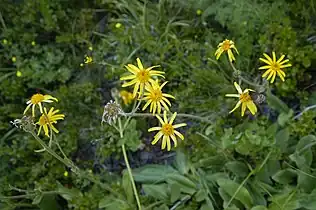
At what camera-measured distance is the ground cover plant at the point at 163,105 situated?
5.29ft

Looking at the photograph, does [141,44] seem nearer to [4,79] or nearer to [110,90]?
[110,90]

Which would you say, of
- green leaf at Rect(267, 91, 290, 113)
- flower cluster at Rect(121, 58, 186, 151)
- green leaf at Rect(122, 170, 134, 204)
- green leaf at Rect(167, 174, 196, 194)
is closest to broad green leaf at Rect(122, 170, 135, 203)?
green leaf at Rect(122, 170, 134, 204)

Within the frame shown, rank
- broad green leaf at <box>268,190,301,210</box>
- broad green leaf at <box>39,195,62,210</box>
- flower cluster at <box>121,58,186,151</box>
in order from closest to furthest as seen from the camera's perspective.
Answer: flower cluster at <box>121,58,186,151</box> → broad green leaf at <box>268,190,301,210</box> → broad green leaf at <box>39,195,62,210</box>

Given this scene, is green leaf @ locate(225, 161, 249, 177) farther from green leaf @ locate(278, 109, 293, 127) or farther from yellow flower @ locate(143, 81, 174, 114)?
yellow flower @ locate(143, 81, 174, 114)

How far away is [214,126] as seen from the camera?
1739 millimetres

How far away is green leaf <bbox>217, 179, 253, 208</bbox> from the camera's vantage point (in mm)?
1569

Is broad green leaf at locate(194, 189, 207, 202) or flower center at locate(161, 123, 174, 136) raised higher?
flower center at locate(161, 123, 174, 136)

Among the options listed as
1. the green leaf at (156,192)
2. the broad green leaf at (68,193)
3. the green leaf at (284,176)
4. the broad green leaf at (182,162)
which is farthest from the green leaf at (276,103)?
the broad green leaf at (68,193)

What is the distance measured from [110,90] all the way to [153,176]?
500 millimetres

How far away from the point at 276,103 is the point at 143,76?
2.18 ft

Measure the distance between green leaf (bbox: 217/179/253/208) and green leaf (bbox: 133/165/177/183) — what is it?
8.5 inches

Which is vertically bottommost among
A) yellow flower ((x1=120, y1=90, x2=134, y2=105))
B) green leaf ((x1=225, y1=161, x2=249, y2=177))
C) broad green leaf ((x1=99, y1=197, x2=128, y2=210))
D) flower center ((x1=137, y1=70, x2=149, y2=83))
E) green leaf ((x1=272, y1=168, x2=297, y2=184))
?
green leaf ((x1=272, y1=168, x2=297, y2=184))

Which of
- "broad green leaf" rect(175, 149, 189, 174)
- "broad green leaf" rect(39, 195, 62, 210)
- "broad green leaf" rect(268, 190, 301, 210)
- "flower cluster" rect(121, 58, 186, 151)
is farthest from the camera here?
"broad green leaf" rect(39, 195, 62, 210)

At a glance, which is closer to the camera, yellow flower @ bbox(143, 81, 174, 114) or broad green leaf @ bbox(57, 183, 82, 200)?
yellow flower @ bbox(143, 81, 174, 114)
